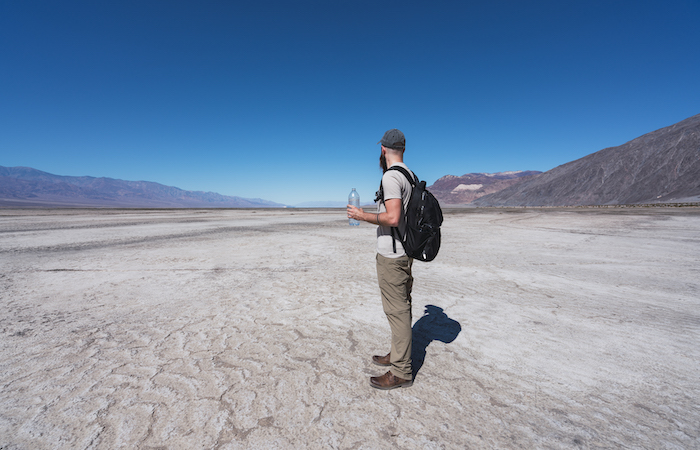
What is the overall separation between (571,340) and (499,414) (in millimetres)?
1928

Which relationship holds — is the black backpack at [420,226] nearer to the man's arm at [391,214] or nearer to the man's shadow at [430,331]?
the man's arm at [391,214]

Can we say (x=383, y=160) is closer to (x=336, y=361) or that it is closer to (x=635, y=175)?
(x=336, y=361)

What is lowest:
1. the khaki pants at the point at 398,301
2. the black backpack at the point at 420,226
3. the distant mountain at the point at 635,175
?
the khaki pants at the point at 398,301

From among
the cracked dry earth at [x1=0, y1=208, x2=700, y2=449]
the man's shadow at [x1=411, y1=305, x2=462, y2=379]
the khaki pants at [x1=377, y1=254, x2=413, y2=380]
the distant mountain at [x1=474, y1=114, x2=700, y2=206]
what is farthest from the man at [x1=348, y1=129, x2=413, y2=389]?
the distant mountain at [x1=474, y1=114, x2=700, y2=206]

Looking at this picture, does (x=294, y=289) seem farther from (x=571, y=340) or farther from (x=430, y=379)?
(x=571, y=340)

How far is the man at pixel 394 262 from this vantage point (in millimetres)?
2297

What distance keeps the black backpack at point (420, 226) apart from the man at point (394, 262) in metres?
0.05

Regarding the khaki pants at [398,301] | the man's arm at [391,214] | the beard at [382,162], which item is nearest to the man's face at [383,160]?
the beard at [382,162]

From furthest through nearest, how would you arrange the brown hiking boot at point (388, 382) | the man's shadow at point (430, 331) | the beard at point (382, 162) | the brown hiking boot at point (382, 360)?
the man's shadow at point (430, 331) → the brown hiking boot at point (382, 360) → the beard at point (382, 162) → the brown hiking boot at point (388, 382)

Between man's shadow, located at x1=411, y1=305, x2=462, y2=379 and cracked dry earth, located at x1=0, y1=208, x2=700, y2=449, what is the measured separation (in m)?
0.03

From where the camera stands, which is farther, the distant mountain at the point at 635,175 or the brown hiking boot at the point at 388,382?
the distant mountain at the point at 635,175

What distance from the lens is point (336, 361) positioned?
3.03m

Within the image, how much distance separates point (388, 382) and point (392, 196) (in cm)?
168

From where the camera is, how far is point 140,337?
11.6 feet
